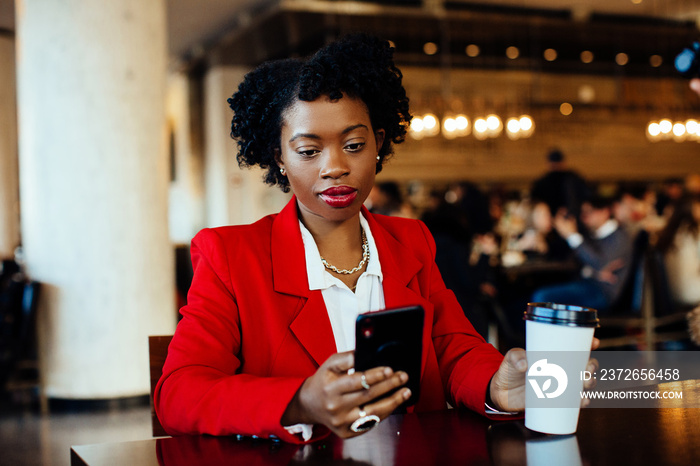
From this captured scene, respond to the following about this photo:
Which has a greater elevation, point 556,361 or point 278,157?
point 278,157

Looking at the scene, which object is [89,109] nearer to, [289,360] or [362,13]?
[289,360]

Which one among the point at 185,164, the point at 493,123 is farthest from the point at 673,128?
the point at 185,164

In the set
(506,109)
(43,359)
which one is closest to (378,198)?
(43,359)

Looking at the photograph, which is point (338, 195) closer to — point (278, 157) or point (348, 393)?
point (278, 157)

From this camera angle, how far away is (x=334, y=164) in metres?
1.31

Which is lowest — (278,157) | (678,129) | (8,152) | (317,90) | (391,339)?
(391,339)

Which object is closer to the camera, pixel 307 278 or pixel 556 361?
pixel 556 361

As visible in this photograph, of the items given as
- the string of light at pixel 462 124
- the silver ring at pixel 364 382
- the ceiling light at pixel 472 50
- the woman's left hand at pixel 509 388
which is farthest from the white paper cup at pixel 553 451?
the ceiling light at pixel 472 50

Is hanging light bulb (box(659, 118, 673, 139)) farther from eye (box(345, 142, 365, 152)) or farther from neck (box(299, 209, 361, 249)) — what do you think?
eye (box(345, 142, 365, 152))

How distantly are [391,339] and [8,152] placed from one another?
960cm

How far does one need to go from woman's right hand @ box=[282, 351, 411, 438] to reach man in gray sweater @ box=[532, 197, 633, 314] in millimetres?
4066

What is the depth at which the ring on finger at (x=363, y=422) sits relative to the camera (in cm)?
93

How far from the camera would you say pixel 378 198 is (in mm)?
5988

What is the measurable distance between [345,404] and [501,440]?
0.92 ft
